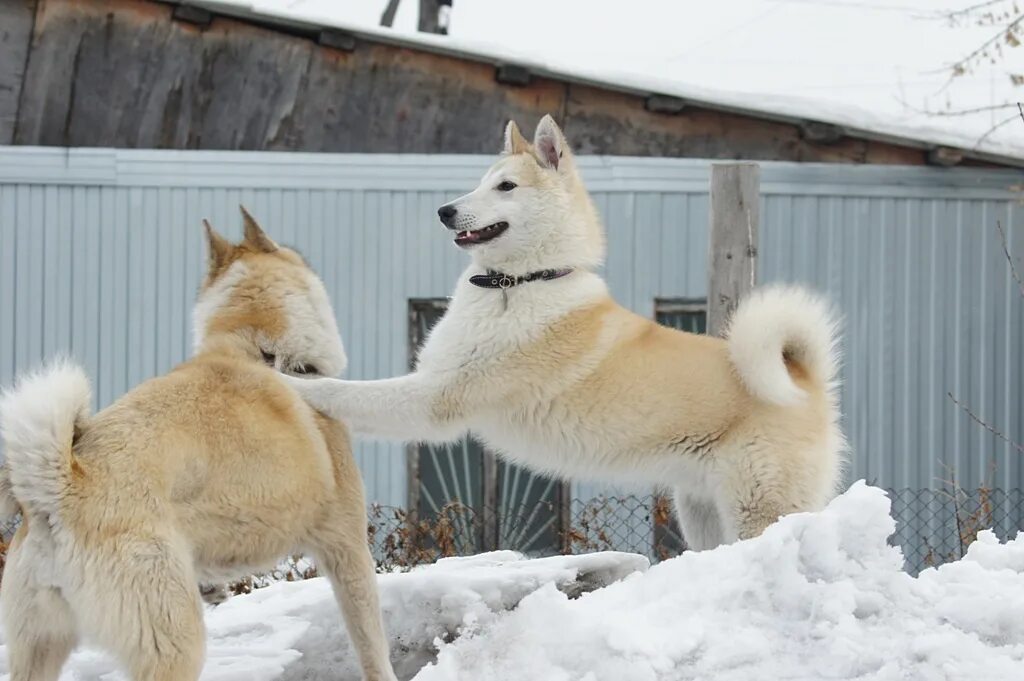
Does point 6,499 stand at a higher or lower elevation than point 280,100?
lower

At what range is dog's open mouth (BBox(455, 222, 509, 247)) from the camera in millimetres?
5000

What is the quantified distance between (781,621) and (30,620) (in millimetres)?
1918

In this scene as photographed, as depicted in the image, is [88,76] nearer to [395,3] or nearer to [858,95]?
[395,3]

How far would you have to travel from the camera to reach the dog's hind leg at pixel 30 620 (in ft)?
10.6

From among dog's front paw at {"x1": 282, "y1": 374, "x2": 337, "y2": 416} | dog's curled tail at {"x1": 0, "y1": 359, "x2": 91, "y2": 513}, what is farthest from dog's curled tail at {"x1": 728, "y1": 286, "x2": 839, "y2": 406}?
dog's curled tail at {"x1": 0, "y1": 359, "x2": 91, "y2": 513}

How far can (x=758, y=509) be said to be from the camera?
4.60 meters

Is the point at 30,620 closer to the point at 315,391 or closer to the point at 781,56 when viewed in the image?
the point at 315,391

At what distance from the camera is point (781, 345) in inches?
185

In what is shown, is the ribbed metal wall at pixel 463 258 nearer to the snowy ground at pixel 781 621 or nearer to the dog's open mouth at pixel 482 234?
the dog's open mouth at pixel 482 234

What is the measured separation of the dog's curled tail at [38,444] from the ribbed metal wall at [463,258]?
18.0 ft

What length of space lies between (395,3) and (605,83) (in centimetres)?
A: 1117

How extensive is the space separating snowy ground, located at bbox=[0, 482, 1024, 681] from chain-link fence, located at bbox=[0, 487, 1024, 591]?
3025mm

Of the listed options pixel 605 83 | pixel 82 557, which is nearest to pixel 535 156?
pixel 82 557

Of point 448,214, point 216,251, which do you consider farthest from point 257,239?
point 448,214
